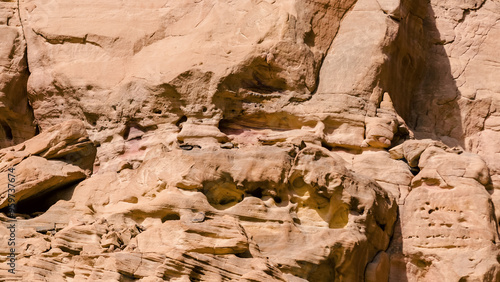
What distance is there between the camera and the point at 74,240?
1469cm

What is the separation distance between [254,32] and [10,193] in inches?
197

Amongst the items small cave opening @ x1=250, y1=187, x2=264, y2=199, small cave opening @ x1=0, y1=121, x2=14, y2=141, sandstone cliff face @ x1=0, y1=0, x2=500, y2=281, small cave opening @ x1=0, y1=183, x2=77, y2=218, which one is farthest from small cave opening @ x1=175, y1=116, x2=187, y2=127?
small cave opening @ x1=0, y1=121, x2=14, y2=141

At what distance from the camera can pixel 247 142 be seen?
A: 1720 centimetres

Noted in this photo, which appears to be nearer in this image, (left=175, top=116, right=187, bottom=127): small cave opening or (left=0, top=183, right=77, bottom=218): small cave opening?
(left=0, top=183, right=77, bottom=218): small cave opening

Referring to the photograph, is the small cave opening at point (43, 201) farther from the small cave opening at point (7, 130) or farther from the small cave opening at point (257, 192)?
the small cave opening at point (257, 192)

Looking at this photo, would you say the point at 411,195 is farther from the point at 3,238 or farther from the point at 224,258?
the point at 3,238

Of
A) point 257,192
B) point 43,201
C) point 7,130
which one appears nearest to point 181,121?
point 257,192

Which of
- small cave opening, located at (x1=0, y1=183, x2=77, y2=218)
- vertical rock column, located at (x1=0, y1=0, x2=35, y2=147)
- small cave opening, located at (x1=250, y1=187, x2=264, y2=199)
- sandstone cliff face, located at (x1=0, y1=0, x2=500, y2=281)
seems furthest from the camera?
vertical rock column, located at (x1=0, y1=0, x2=35, y2=147)

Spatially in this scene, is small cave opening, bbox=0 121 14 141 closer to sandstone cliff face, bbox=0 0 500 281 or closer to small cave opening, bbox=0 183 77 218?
sandstone cliff face, bbox=0 0 500 281

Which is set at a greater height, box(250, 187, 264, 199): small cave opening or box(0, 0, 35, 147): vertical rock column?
box(0, 0, 35, 147): vertical rock column

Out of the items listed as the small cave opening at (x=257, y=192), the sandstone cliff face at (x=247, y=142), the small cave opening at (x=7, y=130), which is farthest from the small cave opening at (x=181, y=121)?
the small cave opening at (x=7, y=130)

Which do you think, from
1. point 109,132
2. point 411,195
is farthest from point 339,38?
point 109,132

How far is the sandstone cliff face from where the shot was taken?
14797 millimetres

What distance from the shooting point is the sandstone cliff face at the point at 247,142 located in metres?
14.8
